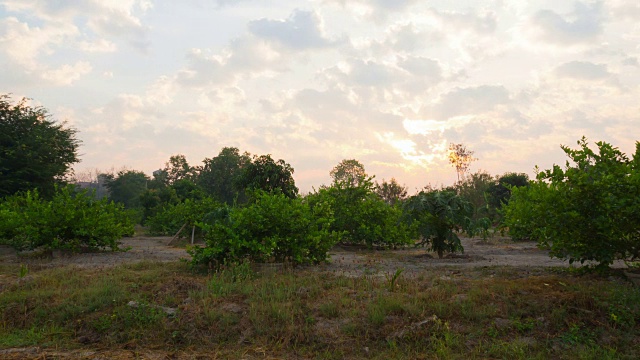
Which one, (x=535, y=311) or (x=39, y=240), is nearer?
(x=535, y=311)

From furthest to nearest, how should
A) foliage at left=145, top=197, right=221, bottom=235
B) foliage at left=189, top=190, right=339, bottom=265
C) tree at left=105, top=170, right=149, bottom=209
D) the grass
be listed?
tree at left=105, top=170, right=149, bottom=209 < foliage at left=145, top=197, right=221, bottom=235 < foliage at left=189, top=190, right=339, bottom=265 < the grass

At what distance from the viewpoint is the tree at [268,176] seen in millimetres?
23359

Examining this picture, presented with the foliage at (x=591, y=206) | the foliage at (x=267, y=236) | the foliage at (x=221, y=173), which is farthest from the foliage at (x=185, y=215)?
the foliage at (x=221, y=173)

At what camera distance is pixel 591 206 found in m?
6.35

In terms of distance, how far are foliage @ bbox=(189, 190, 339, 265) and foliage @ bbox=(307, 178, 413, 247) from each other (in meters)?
5.20

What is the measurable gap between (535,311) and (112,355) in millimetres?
5286

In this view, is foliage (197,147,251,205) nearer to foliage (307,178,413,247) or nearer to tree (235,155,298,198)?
tree (235,155,298,198)

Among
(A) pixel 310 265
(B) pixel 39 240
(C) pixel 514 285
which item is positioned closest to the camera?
(C) pixel 514 285

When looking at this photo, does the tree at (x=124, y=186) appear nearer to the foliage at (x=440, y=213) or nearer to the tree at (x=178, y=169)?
the tree at (x=178, y=169)

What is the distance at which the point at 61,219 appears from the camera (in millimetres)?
11672

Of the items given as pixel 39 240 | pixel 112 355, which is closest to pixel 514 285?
pixel 112 355

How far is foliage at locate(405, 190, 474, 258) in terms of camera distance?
10633 mm

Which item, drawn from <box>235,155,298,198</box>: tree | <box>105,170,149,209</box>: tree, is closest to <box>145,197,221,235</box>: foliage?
<box>235,155,298,198</box>: tree

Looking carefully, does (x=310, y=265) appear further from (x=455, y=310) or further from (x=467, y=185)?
(x=467, y=185)
